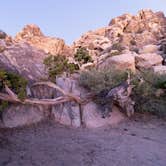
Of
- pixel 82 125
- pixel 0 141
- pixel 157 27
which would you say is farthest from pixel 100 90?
pixel 157 27

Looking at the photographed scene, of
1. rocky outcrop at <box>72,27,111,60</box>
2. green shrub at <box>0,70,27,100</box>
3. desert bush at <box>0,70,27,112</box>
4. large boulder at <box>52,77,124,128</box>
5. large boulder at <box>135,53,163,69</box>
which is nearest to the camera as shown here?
desert bush at <box>0,70,27,112</box>

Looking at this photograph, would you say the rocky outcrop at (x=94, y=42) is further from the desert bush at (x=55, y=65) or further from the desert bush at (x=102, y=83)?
the desert bush at (x=102, y=83)

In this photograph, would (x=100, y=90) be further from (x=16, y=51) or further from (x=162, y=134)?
(x=16, y=51)

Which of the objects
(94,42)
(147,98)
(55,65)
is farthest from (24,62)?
(94,42)

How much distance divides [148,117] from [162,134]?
120 cm

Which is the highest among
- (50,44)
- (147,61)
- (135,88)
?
(50,44)

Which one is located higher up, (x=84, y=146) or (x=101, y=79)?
(x=101, y=79)

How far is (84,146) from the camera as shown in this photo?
6398 mm

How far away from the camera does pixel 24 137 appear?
22.1ft

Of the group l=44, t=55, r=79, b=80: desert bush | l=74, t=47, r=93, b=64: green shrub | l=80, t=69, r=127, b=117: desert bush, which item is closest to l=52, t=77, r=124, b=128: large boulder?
l=80, t=69, r=127, b=117: desert bush

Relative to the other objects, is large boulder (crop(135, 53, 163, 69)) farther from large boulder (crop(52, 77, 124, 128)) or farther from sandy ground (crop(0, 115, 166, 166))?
sandy ground (crop(0, 115, 166, 166))

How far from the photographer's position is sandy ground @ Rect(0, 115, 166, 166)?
18.5 feet

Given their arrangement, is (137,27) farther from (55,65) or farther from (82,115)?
(82,115)

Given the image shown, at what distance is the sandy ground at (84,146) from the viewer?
5.65 meters
